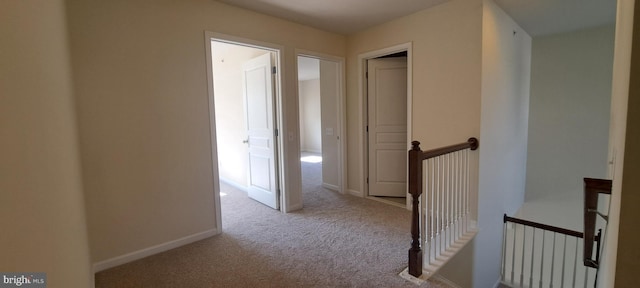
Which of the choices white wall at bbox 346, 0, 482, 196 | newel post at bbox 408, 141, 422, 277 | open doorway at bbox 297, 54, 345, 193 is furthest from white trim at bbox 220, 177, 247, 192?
newel post at bbox 408, 141, 422, 277

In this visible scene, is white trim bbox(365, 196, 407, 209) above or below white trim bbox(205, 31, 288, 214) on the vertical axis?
below

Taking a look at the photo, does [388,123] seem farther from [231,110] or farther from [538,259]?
[538,259]

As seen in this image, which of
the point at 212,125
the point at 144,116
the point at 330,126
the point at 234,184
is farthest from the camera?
the point at 234,184

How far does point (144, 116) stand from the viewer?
7.59ft

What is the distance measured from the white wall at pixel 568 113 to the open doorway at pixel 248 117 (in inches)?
155

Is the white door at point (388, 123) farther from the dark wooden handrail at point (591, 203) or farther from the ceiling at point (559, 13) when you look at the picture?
the dark wooden handrail at point (591, 203)

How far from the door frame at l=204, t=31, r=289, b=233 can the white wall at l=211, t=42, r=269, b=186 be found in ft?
2.84

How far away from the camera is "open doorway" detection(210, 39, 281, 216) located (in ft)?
11.0

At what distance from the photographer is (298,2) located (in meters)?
2.77

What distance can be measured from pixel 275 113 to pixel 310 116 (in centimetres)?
604

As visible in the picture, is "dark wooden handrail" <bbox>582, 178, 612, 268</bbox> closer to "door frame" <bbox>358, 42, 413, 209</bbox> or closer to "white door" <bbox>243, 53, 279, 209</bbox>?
"door frame" <bbox>358, 42, 413, 209</bbox>

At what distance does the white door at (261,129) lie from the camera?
11.0 feet

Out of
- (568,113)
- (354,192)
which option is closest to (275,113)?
(354,192)

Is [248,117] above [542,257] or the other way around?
above
